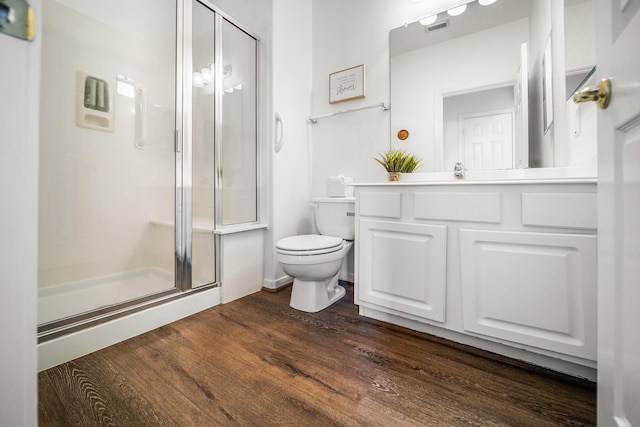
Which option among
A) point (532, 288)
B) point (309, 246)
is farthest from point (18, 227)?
point (532, 288)

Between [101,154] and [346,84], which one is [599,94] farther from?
[101,154]

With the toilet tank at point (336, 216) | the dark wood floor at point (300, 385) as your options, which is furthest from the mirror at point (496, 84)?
the dark wood floor at point (300, 385)

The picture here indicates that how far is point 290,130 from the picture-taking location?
7.66 ft

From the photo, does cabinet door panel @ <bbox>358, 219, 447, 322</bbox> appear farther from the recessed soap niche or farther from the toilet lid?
the recessed soap niche

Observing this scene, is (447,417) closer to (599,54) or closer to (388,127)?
(599,54)

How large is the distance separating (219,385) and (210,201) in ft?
3.93

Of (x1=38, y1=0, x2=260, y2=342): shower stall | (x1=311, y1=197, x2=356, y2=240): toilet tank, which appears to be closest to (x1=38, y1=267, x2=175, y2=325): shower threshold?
(x1=38, y1=0, x2=260, y2=342): shower stall

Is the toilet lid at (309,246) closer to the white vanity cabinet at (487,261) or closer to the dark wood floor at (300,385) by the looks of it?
the white vanity cabinet at (487,261)

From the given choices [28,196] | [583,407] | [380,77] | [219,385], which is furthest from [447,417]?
[380,77]

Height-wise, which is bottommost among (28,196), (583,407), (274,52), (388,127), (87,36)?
(583,407)

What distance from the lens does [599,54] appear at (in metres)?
0.60

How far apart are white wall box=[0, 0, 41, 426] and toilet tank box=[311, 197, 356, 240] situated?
5.59ft

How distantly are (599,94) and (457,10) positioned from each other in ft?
5.47

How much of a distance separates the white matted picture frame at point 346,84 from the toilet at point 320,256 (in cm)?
88
